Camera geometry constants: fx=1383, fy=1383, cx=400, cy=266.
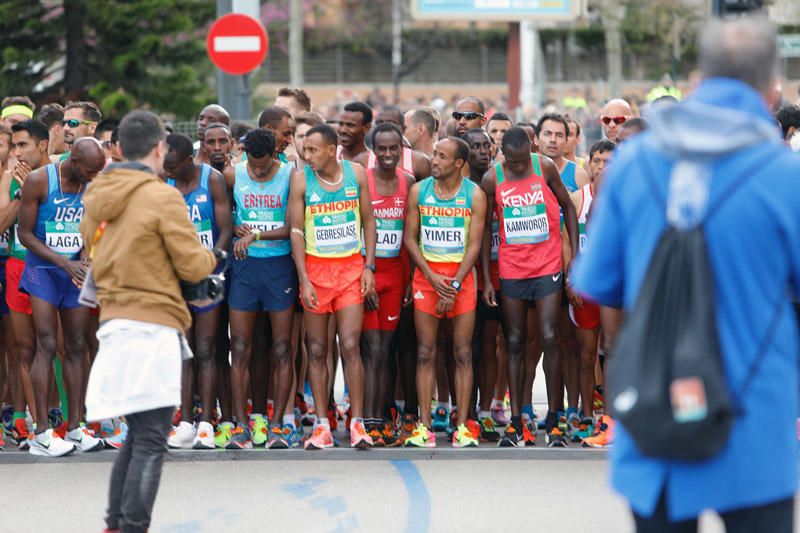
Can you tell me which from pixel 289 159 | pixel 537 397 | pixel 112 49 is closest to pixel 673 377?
pixel 289 159

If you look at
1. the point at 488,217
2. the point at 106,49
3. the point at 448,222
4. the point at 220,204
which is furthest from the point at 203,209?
the point at 106,49

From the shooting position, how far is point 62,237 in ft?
28.7

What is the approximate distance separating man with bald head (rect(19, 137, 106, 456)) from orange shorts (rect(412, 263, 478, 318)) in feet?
7.04

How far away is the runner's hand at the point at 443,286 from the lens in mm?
8828

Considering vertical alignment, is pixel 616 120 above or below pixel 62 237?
above

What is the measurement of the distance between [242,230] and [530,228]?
1866 mm

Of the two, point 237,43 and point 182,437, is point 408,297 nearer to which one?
point 182,437

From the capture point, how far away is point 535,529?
6.94 metres

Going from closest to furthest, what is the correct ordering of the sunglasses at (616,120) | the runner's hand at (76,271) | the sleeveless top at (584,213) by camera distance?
1. the runner's hand at (76,271)
2. the sleeveless top at (584,213)
3. the sunglasses at (616,120)

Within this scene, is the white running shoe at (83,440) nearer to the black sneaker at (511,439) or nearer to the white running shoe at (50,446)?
the white running shoe at (50,446)

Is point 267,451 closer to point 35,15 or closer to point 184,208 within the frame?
point 184,208

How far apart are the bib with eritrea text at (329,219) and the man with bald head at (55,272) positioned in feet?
4.41

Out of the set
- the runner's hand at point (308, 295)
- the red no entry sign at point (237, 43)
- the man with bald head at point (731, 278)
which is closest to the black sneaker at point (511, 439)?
the runner's hand at point (308, 295)

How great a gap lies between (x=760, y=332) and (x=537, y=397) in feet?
25.0
